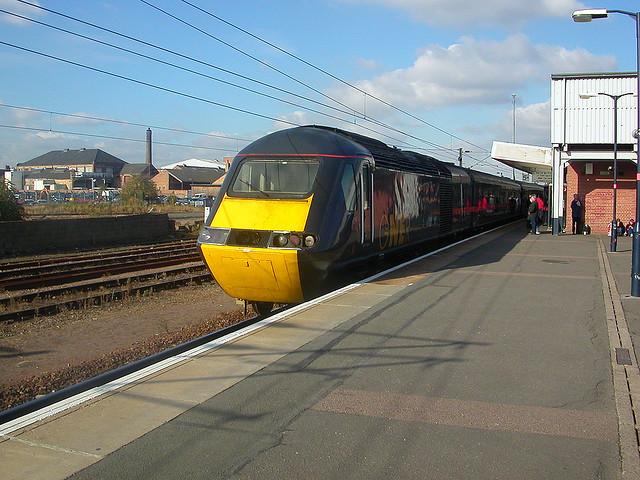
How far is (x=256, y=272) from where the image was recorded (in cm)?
1002

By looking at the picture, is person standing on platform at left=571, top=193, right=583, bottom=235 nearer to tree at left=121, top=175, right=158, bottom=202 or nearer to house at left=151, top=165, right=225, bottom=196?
tree at left=121, top=175, right=158, bottom=202

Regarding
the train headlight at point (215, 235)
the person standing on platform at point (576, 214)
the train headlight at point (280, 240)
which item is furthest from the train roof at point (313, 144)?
the person standing on platform at point (576, 214)

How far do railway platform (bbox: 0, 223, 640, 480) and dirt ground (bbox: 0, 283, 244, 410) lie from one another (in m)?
2.34

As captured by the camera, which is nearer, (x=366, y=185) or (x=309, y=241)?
(x=309, y=241)

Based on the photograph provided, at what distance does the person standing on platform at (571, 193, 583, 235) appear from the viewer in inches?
1056

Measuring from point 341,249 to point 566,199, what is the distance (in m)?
21.0

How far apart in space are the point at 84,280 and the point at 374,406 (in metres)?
13.6

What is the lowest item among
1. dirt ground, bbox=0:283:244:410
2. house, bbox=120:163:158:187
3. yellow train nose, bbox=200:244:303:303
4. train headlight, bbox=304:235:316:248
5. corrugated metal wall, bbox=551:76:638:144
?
dirt ground, bbox=0:283:244:410

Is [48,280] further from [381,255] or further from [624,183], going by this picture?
[624,183]

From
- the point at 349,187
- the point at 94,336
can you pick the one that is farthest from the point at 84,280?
the point at 349,187

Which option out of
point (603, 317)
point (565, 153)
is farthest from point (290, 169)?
point (565, 153)

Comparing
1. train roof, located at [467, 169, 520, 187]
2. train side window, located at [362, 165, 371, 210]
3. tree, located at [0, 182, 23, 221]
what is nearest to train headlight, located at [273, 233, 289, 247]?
train side window, located at [362, 165, 371, 210]

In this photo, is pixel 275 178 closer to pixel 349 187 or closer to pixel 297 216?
pixel 297 216

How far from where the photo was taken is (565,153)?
90.5 feet
